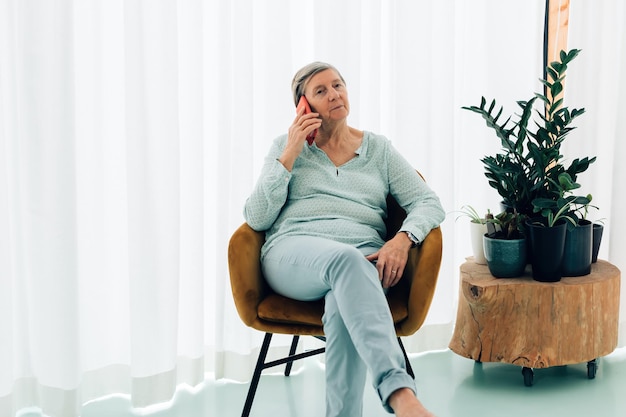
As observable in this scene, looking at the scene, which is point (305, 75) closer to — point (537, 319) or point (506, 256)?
point (506, 256)

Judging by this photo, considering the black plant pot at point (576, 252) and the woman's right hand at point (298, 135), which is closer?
the woman's right hand at point (298, 135)

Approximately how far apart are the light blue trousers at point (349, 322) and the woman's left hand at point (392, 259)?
11 centimetres

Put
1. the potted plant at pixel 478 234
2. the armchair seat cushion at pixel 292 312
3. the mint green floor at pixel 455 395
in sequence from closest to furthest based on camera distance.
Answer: the armchair seat cushion at pixel 292 312, the mint green floor at pixel 455 395, the potted plant at pixel 478 234

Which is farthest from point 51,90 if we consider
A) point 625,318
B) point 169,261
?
point 625,318

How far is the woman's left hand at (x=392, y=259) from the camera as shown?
2.13m

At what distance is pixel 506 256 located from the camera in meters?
2.46

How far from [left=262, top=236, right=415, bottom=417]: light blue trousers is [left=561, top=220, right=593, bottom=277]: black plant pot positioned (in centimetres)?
86

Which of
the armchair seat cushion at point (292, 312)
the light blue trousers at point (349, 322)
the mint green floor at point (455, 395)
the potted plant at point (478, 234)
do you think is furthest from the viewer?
the potted plant at point (478, 234)

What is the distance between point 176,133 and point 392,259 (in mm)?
844

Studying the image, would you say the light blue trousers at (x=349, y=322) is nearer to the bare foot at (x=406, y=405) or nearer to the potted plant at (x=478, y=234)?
the bare foot at (x=406, y=405)

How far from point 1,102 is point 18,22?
0.25 meters

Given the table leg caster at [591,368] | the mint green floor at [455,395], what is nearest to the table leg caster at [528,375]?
the mint green floor at [455,395]

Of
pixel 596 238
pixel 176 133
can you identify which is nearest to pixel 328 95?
pixel 176 133

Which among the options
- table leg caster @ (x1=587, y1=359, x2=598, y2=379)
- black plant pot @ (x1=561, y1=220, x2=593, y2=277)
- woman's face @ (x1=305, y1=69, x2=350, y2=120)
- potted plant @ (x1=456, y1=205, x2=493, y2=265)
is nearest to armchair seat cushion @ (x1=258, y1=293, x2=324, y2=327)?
woman's face @ (x1=305, y1=69, x2=350, y2=120)
